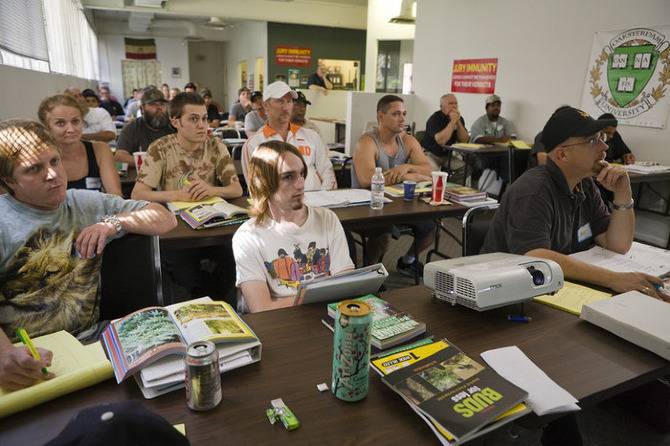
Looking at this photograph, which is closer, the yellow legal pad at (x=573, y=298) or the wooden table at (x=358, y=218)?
the yellow legal pad at (x=573, y=298)

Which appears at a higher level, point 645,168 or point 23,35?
point 23,35

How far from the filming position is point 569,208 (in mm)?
1846

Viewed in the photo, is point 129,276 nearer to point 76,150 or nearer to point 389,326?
point 389,326

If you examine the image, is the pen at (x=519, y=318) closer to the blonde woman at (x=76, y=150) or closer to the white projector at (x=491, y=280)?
the white projector at (x=491, y=280)

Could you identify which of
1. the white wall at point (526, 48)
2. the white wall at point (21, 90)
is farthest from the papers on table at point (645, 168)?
the white wall at point (21, 90)

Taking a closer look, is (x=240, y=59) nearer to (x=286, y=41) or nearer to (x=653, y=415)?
(x=286, y=41)

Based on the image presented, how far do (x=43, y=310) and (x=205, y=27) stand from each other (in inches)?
614

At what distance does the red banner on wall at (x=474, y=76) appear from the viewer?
6.18 m

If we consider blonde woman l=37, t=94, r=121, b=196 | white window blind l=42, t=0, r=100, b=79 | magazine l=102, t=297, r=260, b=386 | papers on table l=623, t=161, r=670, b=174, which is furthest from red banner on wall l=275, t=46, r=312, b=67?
magazine l=102, t=297, r=260, b=386

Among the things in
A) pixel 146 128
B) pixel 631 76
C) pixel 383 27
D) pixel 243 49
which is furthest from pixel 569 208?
pixel 243 49

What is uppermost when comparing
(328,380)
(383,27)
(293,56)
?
(383,27)

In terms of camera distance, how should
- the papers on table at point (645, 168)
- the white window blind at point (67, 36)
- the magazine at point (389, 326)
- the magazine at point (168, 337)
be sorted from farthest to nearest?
1. the white window blind at point (67, 36)
2. the papers on table at point (645, 168)
3. the magazine at point (389, 326)
4. the magazine at point (168, 337)

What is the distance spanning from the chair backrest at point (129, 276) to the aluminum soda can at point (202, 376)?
763 millimetres

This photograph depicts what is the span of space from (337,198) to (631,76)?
12.9ft
